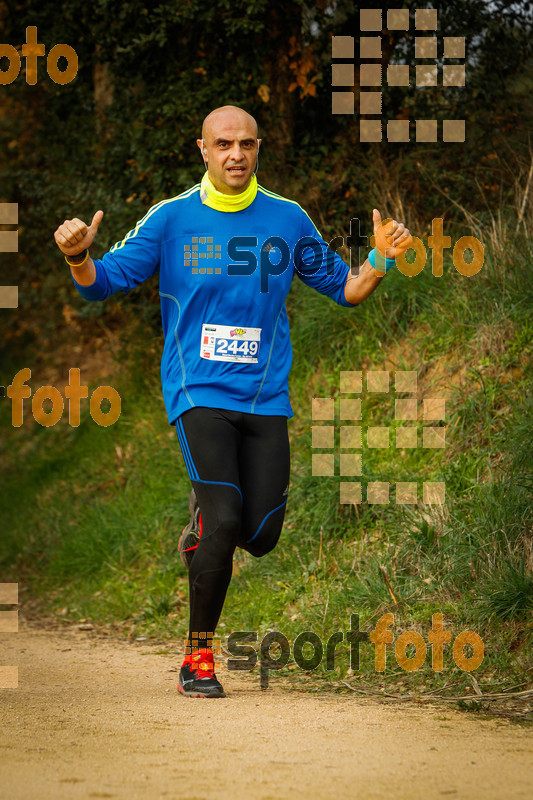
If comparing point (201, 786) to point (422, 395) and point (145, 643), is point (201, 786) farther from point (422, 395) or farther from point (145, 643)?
point (422, 395)

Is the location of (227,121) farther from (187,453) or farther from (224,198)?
(187,453)

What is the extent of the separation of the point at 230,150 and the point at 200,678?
2.48 meters

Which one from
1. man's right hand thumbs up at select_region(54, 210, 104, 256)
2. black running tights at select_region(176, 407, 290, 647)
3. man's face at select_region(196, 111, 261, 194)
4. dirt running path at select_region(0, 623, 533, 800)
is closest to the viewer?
dirt running path at select_region(0, 623, 533, 800)

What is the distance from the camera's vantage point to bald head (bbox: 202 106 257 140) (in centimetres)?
490

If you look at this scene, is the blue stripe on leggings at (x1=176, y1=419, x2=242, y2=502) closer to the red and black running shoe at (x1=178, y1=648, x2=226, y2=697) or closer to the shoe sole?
the red and black running shoe at (x1=178, y1=648, x2=226, y2=697)

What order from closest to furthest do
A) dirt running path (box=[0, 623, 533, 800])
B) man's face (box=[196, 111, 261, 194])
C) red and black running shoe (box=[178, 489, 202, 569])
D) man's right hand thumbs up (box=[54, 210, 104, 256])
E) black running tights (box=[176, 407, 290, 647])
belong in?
dirt running path (box=[0, 623, 533, 800]) → man's right hand thumbs up (box=[54, 210, 104, 256]) → black running tights (box=[176, 407, 290, 647]) → man's face (box=[196, 111, 261, 194]) → red and black running shoe (box=[178, 489, 202, 569])

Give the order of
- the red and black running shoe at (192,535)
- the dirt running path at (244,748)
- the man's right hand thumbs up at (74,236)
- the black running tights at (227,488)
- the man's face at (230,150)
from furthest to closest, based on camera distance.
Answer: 1. the red and black running shoe at (192,535)
2. the man's face at (230,150)
3. the black running tights at (227,488)
4. the man's right hand thumbs up at (74,236)
5. the dirt running path at (244,748)

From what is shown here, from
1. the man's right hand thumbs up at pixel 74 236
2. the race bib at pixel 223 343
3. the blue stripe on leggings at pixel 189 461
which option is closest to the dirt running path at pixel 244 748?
the blue stripe on leggings at pixel 189 461

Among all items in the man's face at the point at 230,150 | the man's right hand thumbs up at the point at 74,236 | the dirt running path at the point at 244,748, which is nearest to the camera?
the dirt running path at the point at 244,748

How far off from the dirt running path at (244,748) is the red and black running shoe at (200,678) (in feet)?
0.23

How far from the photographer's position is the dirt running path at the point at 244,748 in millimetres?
3248

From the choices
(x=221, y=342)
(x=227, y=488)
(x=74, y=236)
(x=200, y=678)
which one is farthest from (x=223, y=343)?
(x=200, y=678)

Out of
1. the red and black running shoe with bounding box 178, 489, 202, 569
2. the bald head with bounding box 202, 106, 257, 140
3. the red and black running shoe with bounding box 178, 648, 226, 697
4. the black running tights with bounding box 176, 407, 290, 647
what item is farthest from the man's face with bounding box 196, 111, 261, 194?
the red and black running shoe with bounding box 178, 648, 226, 697

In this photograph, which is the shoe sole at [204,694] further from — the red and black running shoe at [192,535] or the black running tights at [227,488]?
the red and black running shoe at [192,535]
